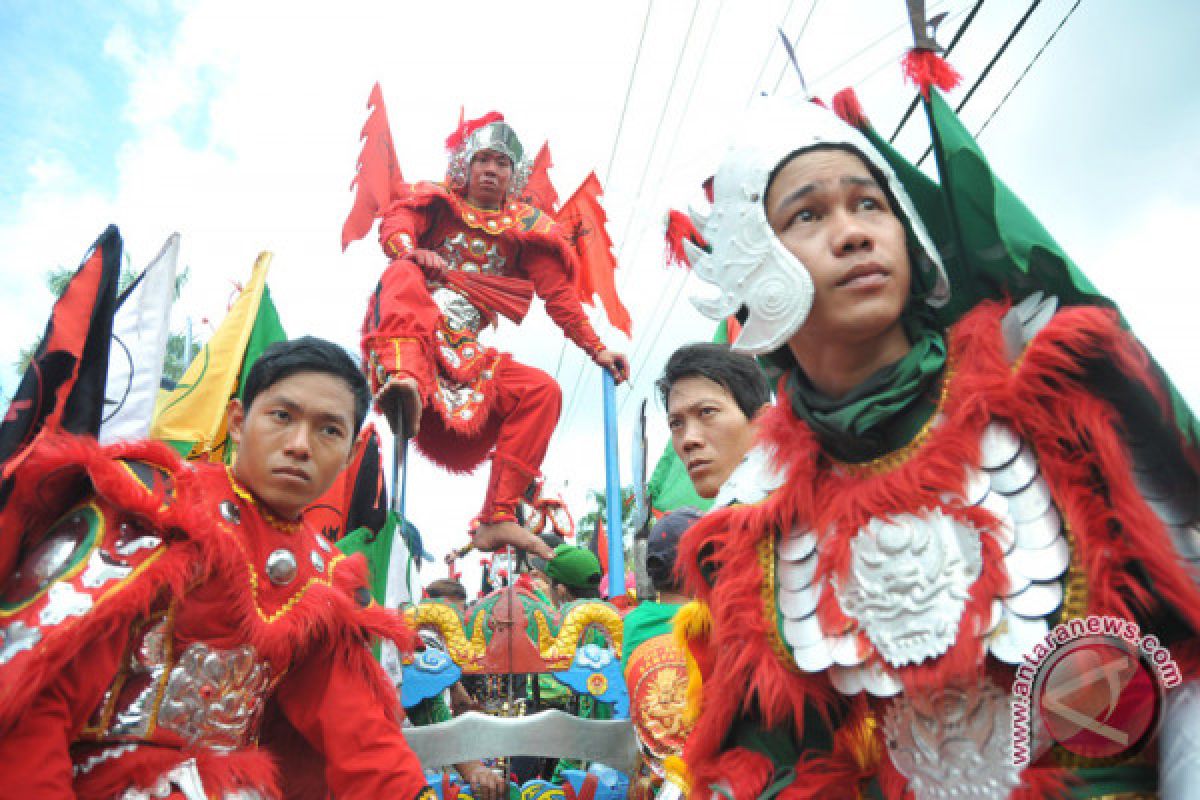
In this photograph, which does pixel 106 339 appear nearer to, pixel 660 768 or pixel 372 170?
pixel 660 768

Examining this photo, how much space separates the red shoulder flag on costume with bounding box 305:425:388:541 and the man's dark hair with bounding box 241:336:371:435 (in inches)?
45.2

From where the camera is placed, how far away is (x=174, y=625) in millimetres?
1708

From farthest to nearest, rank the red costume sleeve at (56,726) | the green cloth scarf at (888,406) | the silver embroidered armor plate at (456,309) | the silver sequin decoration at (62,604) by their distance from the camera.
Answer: the silver embroidered armor plate at (456,309) → the silver sequin decoration at (62,604) → the red costume sleeve at (56,726) → the green cloth scarf at (888,406)

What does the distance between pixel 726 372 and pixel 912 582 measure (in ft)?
3.75

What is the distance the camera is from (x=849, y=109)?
1.49m

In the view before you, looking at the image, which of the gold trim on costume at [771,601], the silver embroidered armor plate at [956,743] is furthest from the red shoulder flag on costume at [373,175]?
the silver embroidered armor plate at [956,743]

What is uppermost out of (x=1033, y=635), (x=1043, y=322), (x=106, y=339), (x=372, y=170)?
(x=372, y=170)

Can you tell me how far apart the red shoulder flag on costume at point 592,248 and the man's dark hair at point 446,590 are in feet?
7.12

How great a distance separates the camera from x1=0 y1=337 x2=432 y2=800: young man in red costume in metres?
1.46

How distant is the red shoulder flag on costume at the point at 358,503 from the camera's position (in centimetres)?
326

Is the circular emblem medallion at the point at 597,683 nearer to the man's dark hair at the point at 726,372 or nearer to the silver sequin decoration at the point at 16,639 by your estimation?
the man's dark hair at the point at 726,372

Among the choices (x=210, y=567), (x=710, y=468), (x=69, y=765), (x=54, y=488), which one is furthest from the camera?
(x=710, y=468)

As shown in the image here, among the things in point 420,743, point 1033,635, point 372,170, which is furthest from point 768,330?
point 372,170

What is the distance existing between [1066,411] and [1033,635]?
0.31 metres
